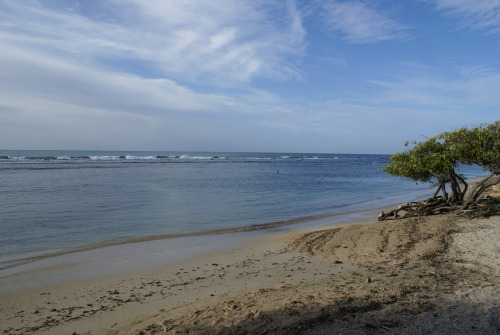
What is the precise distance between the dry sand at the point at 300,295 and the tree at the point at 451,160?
3.18 m

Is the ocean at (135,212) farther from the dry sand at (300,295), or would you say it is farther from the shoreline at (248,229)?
the dry sand at (300,295)

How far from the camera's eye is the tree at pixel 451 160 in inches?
477

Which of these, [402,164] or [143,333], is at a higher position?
[402,164]

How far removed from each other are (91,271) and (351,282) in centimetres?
624

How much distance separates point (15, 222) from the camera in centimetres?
1371

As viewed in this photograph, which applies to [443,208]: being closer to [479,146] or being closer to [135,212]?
[479,146]

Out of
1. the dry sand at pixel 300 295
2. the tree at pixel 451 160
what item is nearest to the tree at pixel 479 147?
the tree at pixel 451 160

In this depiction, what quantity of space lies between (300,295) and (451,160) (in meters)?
10.3

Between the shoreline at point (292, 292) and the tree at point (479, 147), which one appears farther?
the tree at point (479, 147)

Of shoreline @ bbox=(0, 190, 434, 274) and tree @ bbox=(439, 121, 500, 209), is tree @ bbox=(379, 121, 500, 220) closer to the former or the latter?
tree @ bbox=(439, 121, 500, 209)

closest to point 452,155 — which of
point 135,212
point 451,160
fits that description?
point 451,160

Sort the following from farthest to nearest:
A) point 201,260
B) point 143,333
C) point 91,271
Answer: point 201,260, point 91,271, point 143,333

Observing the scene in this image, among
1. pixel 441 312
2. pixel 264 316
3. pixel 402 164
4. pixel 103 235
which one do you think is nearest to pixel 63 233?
pixel 103 235

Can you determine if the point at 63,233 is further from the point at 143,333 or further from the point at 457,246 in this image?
the point at 457,246
